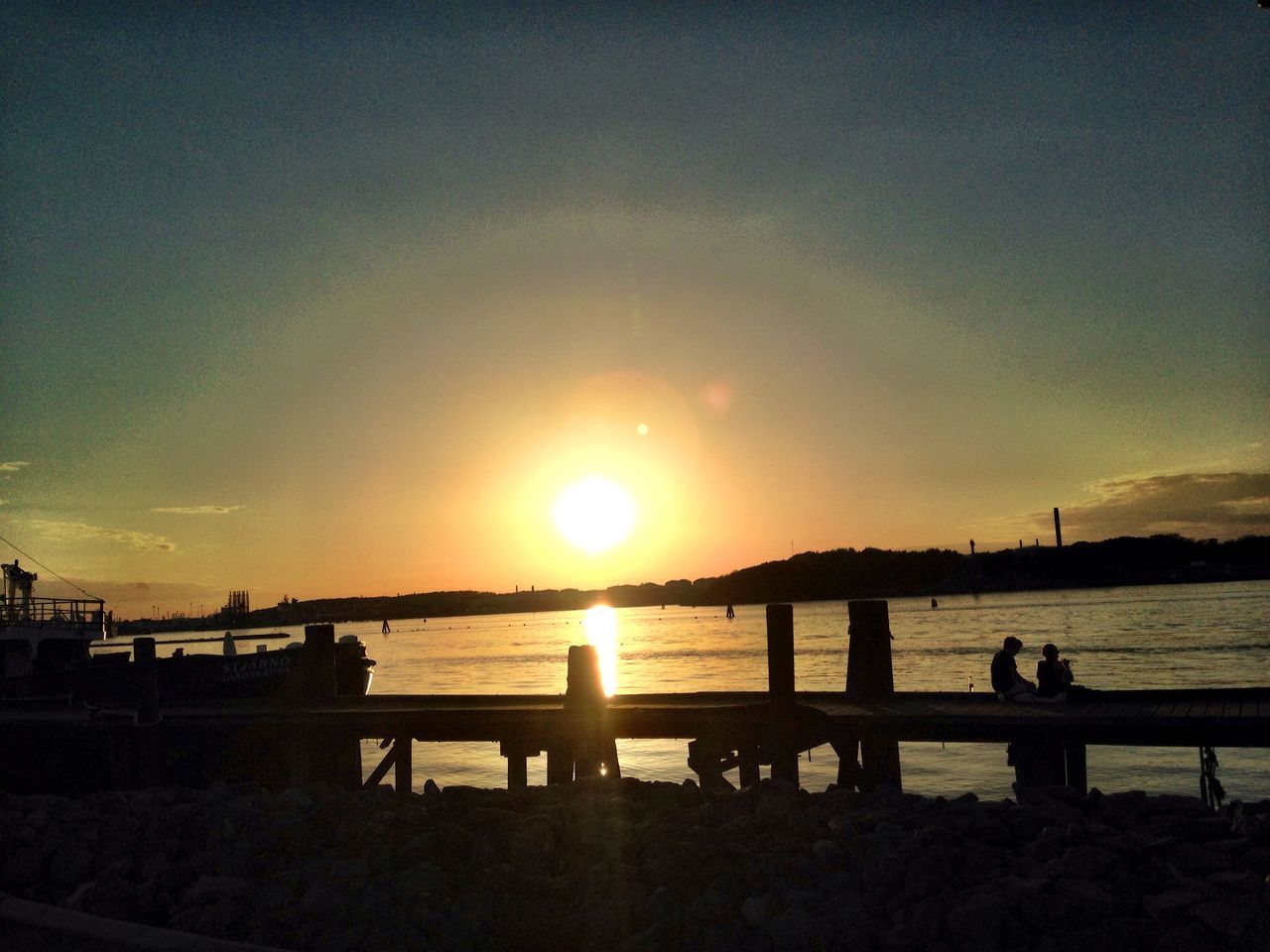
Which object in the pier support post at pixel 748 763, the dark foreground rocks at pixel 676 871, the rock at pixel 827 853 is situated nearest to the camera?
the dark foreground rocks at pixel 676 871

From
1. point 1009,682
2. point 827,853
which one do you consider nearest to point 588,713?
point 827,853

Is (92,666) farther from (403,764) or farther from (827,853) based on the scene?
(827,853)

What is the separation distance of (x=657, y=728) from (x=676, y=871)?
484 centimetres

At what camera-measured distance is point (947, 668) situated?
64.2 meters

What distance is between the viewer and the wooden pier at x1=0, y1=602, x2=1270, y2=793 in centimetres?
1224

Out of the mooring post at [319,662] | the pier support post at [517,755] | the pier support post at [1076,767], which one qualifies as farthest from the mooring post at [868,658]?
the mooring post at [319,662]

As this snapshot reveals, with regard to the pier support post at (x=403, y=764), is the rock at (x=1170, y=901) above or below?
above

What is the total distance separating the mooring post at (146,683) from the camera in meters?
15.6

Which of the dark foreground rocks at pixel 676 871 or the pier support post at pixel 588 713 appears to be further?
the pier support post at pixel 588 713

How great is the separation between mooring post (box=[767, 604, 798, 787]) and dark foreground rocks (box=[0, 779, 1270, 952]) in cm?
166

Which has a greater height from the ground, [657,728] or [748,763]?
[657,728]

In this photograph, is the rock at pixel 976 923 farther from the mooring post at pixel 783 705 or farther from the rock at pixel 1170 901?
the mooring post at pixel 783 705

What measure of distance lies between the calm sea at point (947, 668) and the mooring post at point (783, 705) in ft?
42.7

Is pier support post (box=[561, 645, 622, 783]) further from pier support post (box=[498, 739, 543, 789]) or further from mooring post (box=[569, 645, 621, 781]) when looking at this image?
pier support post (box=[498, 739, 543, 789])
